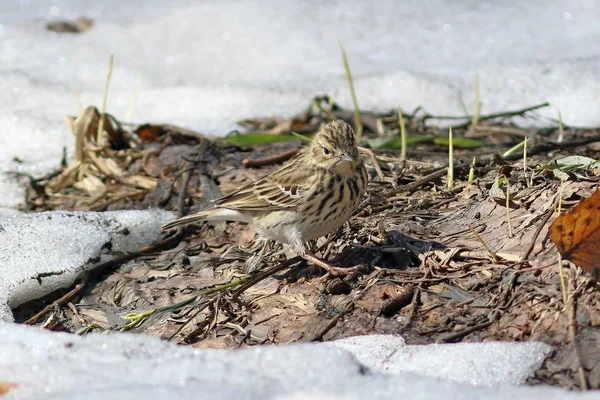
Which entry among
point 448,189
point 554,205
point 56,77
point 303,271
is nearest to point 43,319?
point 303,271

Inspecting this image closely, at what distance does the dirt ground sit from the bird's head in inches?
16.4

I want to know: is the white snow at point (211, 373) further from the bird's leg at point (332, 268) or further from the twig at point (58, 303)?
the twig at point (58, 303)

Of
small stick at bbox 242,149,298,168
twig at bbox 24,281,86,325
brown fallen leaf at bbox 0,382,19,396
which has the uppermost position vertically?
brown fallen leaf at bbox 0,382,19,396

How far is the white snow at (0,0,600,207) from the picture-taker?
328 inches

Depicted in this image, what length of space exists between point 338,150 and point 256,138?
2372mm

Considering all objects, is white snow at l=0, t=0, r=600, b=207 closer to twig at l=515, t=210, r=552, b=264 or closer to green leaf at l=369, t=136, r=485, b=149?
green leaf at l=369, t=136, r=485, b=149

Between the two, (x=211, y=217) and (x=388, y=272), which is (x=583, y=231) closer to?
(x=388, y=272)

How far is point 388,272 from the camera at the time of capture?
4617 mm

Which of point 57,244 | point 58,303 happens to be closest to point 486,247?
point 58,303

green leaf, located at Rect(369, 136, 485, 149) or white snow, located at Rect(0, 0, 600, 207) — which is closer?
green leaf, located at Rect(369, 136, 485, 149)

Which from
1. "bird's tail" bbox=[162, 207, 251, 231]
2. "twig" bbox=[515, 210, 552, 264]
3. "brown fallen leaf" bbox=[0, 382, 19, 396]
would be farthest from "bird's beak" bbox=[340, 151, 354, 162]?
"brown fallen leaf" bbox=[0, 382, 19, 396]

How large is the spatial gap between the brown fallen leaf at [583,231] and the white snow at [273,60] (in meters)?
4.21

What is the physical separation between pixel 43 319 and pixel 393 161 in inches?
104

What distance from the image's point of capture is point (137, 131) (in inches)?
297
